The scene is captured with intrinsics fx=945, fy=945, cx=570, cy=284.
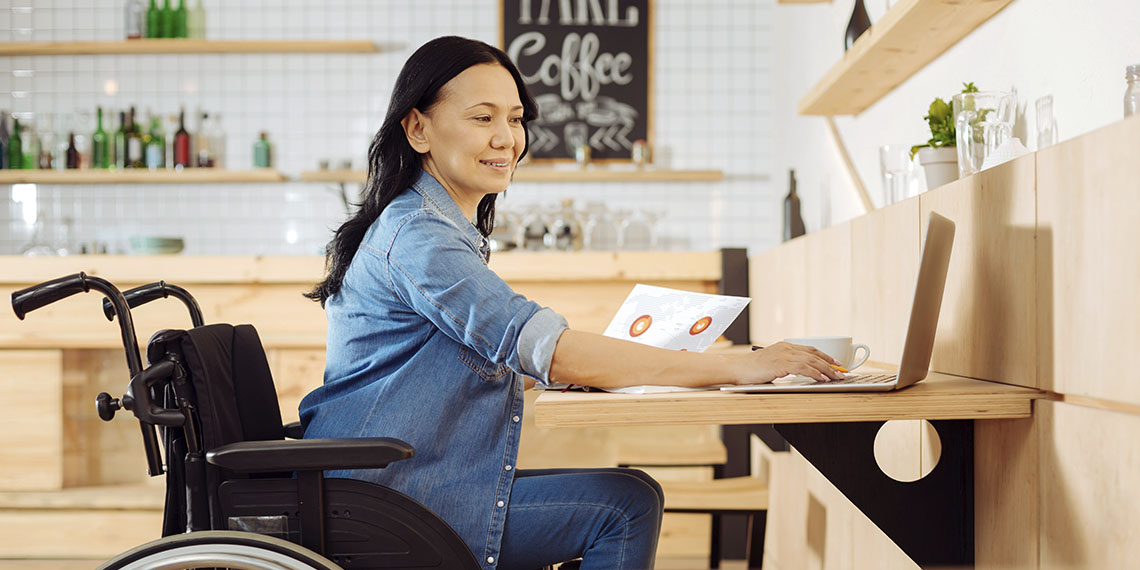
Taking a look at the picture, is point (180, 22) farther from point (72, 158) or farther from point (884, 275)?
point (884, 275)

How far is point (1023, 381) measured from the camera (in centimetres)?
113

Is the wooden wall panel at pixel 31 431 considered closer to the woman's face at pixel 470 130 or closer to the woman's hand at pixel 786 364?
the woman's face at pixel 470 130

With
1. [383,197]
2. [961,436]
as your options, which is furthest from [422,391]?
[961,436]

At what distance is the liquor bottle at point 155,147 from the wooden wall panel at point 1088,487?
158 inches

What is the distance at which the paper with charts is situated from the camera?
123 cm

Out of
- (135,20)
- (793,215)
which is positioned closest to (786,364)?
(793,215)

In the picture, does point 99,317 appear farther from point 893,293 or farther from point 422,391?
point 893,293

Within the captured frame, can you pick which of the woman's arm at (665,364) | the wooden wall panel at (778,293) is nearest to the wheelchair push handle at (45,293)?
the woman's arm at (665,364)

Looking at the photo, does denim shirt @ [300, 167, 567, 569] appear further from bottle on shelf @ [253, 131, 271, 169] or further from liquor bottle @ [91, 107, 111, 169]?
liquor bottle @ [91, 107, 111, 169]

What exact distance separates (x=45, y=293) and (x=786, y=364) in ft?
3.02

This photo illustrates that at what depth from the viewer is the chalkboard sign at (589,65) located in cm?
434

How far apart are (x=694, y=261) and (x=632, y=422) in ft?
6.52

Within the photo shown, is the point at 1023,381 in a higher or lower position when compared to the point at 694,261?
lower

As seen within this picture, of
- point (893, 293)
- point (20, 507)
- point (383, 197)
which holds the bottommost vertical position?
point (20, 507)
